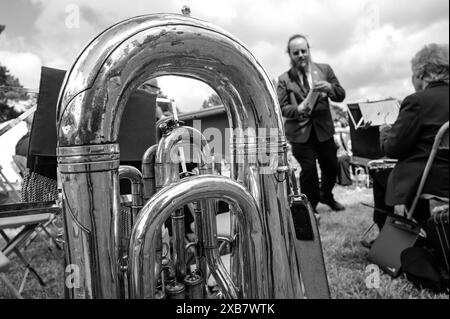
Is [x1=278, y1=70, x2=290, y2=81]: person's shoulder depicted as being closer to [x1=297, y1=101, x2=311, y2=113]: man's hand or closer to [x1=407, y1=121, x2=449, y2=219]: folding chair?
[x1=297, y1=101, x2=311, y2=113]: man's hand

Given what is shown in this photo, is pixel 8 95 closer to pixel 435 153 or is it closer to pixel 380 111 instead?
pixel 435 153

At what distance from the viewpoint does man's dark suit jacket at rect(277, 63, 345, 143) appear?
86.4 inches

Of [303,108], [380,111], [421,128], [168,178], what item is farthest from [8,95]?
[380,111]

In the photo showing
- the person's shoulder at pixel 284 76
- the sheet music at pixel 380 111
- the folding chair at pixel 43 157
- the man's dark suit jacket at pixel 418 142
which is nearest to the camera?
the folding chair at pixel 43 157

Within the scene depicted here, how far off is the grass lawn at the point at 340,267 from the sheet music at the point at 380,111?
2.48ft

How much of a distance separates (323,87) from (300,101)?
0.72 feet

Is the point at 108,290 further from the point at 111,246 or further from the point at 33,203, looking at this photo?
the point at 33,203

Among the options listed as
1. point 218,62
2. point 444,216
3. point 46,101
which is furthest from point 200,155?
point 444,216

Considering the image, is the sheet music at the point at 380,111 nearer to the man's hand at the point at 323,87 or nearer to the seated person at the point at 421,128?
the man's hand at the point at 323,87

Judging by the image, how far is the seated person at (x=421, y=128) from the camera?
56.9 inches

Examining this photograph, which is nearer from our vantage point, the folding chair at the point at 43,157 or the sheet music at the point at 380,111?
the folding chair at the point at 43,157

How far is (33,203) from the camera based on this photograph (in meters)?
0.75

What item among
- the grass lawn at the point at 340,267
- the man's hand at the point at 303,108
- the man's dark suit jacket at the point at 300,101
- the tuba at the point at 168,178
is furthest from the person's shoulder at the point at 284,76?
the tuba at the point at 168,178

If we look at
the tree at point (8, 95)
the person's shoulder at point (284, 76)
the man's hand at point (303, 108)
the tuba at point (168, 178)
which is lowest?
the tuba at point (168, 178)
